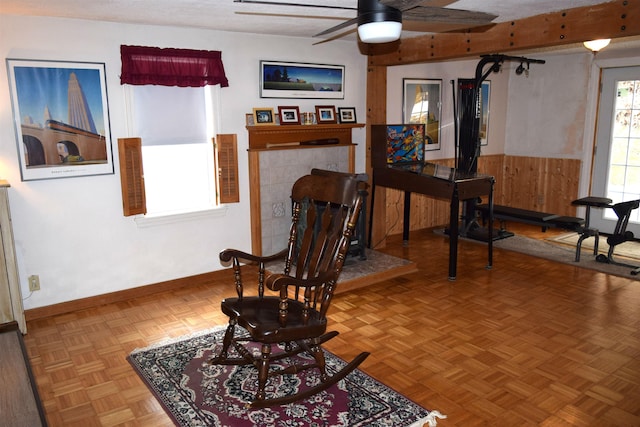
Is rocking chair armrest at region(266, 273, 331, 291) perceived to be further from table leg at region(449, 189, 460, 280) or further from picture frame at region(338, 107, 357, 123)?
picture frame at region(338, 107, 357, 123)

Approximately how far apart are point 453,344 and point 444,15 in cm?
211

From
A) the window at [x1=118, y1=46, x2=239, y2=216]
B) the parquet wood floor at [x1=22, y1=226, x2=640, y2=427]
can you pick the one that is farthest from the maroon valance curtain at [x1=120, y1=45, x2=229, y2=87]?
the parquet wood floor at [x1=22, y1=226, x2=640, y2=427]

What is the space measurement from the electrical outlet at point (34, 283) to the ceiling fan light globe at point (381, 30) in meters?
3.12

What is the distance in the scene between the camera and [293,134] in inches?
199

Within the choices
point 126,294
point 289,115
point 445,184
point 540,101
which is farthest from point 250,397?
point 540,101

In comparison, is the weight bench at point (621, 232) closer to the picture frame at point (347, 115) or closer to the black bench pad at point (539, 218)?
the black bench pad at point (539, 218)

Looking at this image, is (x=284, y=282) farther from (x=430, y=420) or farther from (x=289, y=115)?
(x=289, y=115)

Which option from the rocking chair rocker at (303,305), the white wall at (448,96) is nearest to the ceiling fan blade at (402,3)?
the rocking chair rocker at (303,305)

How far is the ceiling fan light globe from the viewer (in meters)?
2.19

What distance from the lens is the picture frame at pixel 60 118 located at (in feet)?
11.8

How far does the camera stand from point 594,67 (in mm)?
6180

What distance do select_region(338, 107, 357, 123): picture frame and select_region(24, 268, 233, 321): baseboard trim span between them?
6.40ft

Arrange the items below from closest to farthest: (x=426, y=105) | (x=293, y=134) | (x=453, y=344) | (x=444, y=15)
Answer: (x=444, y=15), (x=453, y=344), (x=293, y=134), (x=426, y=105)

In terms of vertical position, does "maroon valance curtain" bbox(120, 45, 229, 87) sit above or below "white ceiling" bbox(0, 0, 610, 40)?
below
